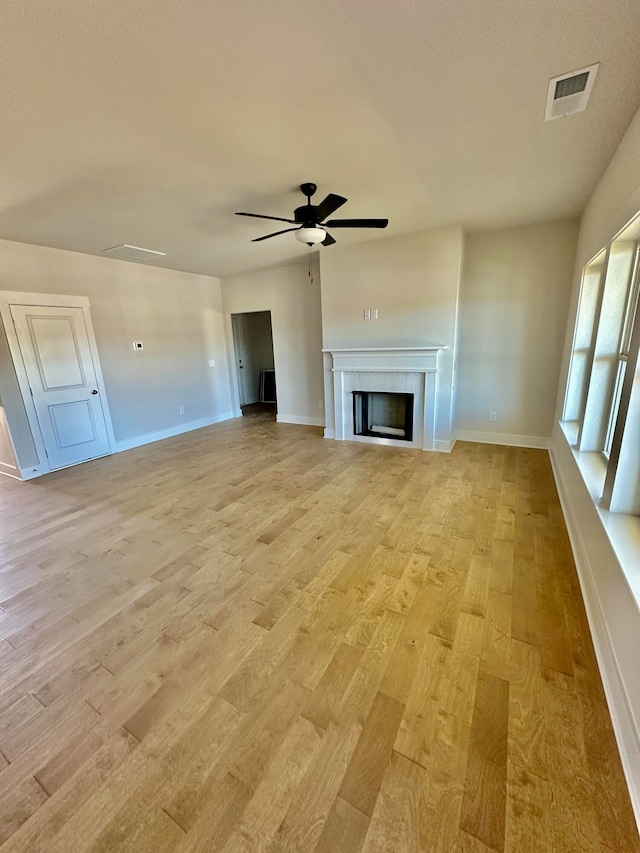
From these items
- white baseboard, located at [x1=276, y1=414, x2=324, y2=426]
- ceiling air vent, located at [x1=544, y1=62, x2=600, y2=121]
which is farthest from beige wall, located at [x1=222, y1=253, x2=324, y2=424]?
ceiling air vent, located at [x1=544, y1=62, x2=600, y2=121]

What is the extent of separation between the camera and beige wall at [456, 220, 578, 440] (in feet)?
13.3

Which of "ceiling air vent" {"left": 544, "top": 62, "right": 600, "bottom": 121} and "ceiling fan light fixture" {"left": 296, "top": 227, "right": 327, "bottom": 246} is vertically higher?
"ceiling air vent" {"left": 544, "top": 62, "right": 600, "bottom": 121}

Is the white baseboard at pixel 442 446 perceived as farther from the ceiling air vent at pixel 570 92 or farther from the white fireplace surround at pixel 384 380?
the ceiling air vent at pixel 570 92

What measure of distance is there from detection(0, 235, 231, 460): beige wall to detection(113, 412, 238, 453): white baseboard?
3 cm

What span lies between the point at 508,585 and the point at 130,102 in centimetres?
344

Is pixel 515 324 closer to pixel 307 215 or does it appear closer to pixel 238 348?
pixel 307 215

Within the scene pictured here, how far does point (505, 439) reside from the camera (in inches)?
182

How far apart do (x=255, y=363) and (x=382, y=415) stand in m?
4.41

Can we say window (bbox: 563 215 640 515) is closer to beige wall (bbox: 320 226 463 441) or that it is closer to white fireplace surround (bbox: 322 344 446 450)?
beige wall (bbox: 320 226 463 441)

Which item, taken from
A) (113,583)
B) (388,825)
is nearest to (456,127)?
(388,825)

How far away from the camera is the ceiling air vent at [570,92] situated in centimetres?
171

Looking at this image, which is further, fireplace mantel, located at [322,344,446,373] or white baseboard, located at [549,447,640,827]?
fireplace mantel, located at [322,344,446,373]

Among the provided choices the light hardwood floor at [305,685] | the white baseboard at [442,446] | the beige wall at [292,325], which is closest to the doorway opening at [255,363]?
the beige wall at [292,325]

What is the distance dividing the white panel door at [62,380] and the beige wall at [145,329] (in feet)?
0.83
